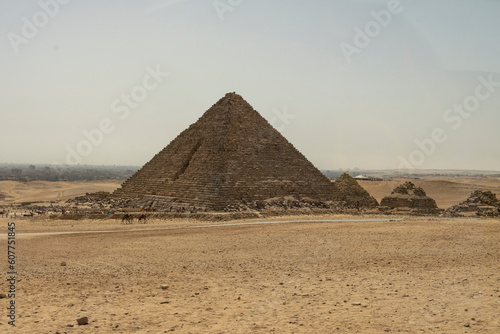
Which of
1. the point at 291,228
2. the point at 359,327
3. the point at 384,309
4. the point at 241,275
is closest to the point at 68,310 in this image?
the point at 241,275

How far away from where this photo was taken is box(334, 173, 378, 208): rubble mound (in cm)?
3475

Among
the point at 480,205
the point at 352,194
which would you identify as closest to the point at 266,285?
the point at 480,205

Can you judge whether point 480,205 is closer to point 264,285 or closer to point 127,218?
point 127,218

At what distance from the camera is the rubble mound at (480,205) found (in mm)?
27941

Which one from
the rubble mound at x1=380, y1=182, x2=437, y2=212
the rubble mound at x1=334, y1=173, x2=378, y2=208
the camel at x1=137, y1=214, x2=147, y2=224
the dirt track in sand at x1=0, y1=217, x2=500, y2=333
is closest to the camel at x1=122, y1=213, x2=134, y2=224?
the camel at x1=137, y1=214, x2=147, y2=224

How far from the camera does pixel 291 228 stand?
19.4 metres

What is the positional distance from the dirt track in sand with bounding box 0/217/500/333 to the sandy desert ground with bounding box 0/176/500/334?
2 cm

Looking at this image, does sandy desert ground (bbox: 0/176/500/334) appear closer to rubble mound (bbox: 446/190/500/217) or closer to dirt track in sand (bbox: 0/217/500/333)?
dirt track in sand (bbox: 0/217/500/333)

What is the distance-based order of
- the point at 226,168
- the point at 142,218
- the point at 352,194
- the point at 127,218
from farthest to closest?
the point at 352,194 → the point at 226,168 → the point at 142,218 → the point at 127,218

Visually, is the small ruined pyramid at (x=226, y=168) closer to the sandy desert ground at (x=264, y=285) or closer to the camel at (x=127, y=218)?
the camel at (x=127, y=218)

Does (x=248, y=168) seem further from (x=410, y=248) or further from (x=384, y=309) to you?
(x=384, y=309)

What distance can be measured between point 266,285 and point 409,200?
27082 mm

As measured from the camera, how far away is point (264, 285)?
8.41 m

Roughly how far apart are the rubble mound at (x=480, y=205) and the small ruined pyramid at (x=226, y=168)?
28.2ft
